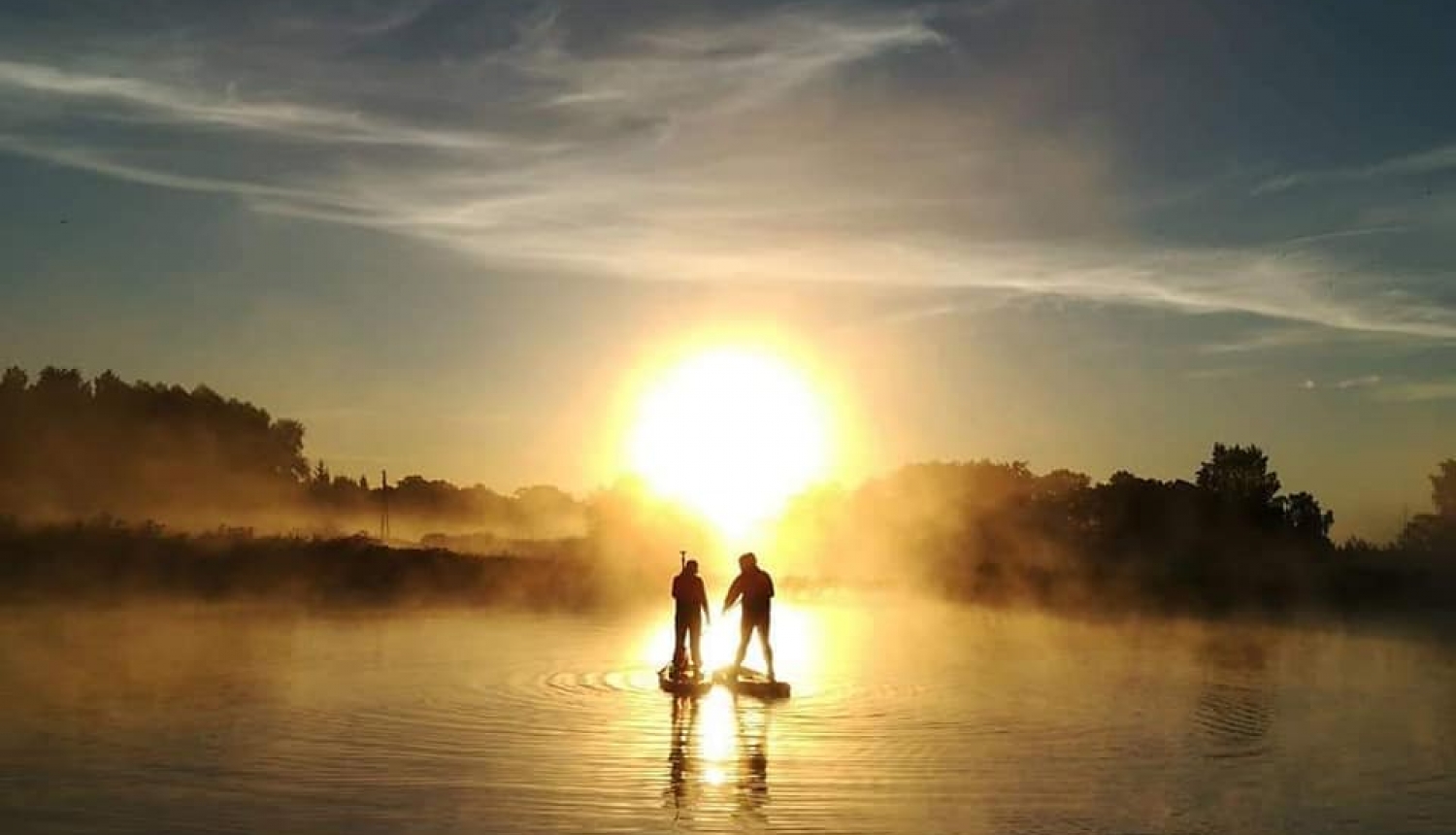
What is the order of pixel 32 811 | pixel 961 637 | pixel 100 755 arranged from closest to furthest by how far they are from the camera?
pixel 32 811
pixel 100 755
pixel 961 637

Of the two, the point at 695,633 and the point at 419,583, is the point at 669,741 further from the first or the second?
the point at 419,583

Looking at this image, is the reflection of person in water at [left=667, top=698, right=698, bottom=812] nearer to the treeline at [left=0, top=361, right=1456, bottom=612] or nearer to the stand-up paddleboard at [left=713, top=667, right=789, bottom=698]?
the stand-up paddleboard at [left=713, top=667, right=789, bottom=698]

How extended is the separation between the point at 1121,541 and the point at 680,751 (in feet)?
335

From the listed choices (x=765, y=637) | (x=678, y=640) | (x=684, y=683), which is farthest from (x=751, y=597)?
(x=684, y=683)

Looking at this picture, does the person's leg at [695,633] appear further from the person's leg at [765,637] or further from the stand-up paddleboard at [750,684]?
Result: the person's leg at [765,637]

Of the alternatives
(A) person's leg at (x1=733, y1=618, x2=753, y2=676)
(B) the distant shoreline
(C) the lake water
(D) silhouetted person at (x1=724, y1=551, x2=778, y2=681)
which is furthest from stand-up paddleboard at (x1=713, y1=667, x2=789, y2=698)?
(B) the distant shoreline

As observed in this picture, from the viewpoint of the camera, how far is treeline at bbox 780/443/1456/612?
84.9 meters

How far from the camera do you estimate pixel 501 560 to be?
3091 inches

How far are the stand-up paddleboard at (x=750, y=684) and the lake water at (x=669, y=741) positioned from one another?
0.41 m

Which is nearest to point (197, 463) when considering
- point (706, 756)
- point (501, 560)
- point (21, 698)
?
point (501, 560)

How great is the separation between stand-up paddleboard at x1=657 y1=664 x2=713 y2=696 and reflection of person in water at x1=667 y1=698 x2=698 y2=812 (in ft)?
1.48

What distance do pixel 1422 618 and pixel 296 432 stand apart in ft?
276

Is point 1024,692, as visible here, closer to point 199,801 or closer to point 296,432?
point 199,801

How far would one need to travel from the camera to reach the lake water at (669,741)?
14656mm
